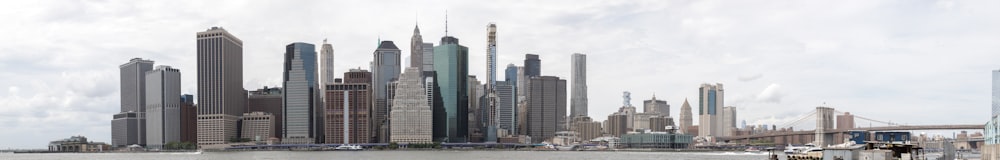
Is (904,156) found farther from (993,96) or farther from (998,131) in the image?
(993,96)

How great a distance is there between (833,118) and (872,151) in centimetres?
16201

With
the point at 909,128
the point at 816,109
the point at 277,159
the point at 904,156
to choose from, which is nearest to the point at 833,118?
the point at 816,109

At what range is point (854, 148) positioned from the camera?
31.2 m

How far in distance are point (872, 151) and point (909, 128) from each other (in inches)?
5286

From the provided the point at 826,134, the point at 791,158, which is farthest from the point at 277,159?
the point at 791,158

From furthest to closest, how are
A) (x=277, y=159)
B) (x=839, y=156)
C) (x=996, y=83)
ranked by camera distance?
1. (x=277, y=159)
2. (x=996, y=83)
3. (x=839, y=156)

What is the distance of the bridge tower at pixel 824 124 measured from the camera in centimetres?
17312

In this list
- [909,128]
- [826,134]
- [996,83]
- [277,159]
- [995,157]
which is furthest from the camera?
[826,134]

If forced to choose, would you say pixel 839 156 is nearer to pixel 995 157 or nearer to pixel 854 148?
pixel 854 148

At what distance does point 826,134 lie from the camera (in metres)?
174

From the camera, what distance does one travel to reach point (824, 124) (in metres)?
178

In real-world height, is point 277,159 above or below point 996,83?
below

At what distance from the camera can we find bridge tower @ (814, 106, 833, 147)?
173m

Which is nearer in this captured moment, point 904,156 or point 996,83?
point 904,156
